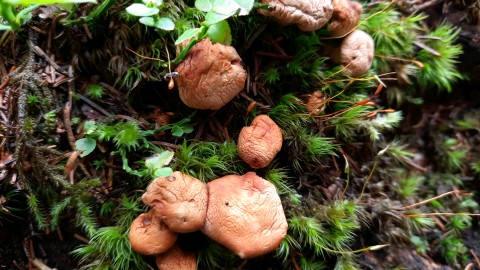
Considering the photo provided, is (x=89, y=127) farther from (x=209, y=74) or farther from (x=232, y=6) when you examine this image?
(x=232, y=6)

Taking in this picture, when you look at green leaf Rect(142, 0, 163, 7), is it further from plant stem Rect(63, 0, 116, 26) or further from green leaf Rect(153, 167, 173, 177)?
green leaf Rect(153, 167, 173, 177)

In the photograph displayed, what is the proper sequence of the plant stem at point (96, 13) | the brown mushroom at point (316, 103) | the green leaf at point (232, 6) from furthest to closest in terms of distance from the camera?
the brown mushroom at point (316, 103)
the plant stem at point (96, 13)
the green leaf at point (232, 6)

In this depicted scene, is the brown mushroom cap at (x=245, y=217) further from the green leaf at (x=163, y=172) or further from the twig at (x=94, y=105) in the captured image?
the twig at (x=94, y=105)

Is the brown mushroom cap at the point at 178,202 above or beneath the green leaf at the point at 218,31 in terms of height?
beneath

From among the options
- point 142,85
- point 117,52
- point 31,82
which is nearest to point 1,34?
point 31,82

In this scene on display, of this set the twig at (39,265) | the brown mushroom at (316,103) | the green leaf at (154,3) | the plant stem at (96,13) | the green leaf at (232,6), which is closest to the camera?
the green leaf at (232,6)

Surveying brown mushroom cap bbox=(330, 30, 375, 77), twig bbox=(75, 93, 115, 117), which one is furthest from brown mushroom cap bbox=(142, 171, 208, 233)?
brown mushroom cap bbox=(330, 30, 375, 77)

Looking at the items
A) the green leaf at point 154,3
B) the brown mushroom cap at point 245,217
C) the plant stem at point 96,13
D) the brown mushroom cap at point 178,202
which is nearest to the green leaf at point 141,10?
the green leaf at point 154,3
